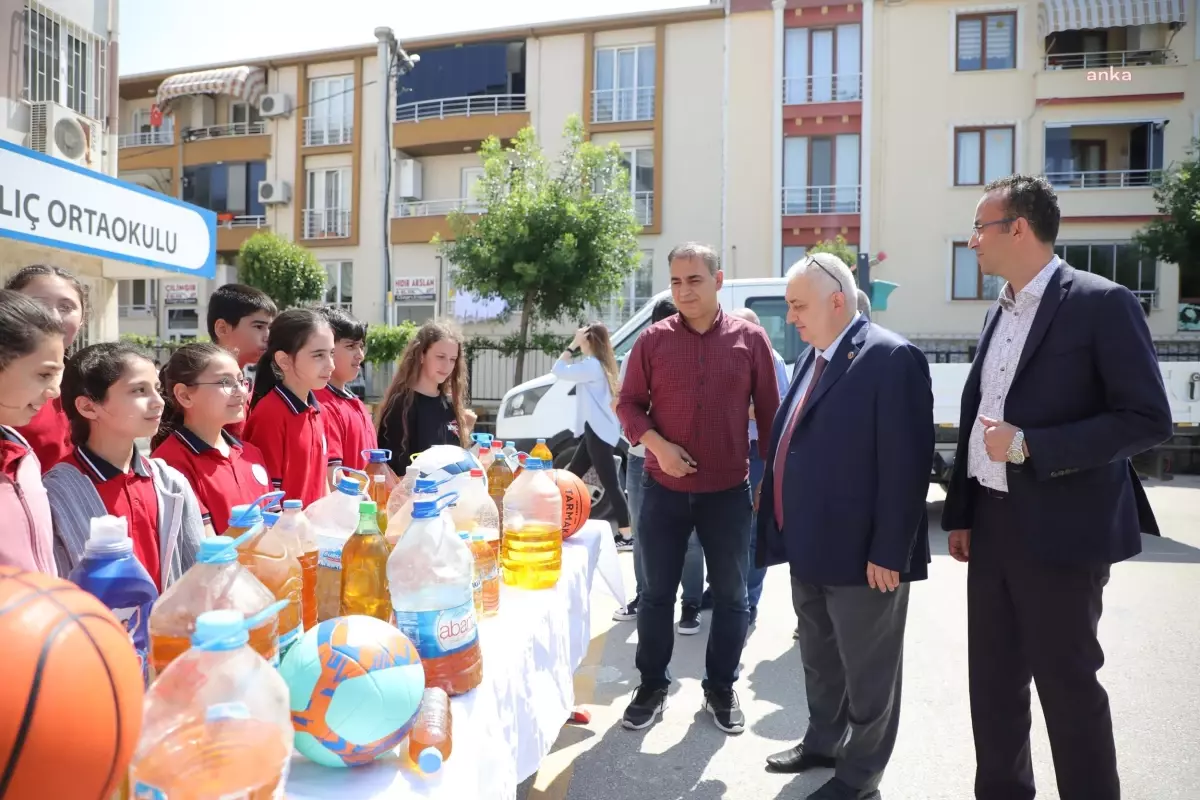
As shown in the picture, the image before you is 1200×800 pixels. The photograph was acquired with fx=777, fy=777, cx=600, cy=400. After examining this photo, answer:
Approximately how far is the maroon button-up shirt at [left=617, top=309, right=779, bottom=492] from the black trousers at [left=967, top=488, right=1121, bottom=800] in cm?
110

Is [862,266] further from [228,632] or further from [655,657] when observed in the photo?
[228,632]

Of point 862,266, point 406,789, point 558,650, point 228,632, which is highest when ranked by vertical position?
point 862,266

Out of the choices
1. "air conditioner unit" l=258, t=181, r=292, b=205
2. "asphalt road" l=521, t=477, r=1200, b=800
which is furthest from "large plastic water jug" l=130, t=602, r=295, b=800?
"air conditioner unit" l=258, t=181, r=292, b=205

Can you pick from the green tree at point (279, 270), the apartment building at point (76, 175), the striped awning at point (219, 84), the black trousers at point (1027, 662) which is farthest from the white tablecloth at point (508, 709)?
the striped awning at point (219, 84)

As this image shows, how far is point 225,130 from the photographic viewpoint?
89.7 feet

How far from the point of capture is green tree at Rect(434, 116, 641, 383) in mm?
17594


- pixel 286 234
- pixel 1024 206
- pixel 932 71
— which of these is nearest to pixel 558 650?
pixel 1024 206

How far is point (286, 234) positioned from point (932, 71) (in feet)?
66.6

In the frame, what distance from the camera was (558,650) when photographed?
265 centimetres

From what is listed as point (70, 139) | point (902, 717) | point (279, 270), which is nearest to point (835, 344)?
point (902, 717)

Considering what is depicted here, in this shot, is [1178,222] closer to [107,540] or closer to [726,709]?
[726,709]

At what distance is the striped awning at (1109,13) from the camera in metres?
19.5

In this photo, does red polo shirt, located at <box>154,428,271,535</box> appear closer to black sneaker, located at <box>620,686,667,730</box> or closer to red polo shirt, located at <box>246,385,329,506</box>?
red polo shirt, located at <box>246,385,329,506</box>

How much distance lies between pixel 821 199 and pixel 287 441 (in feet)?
68.4
